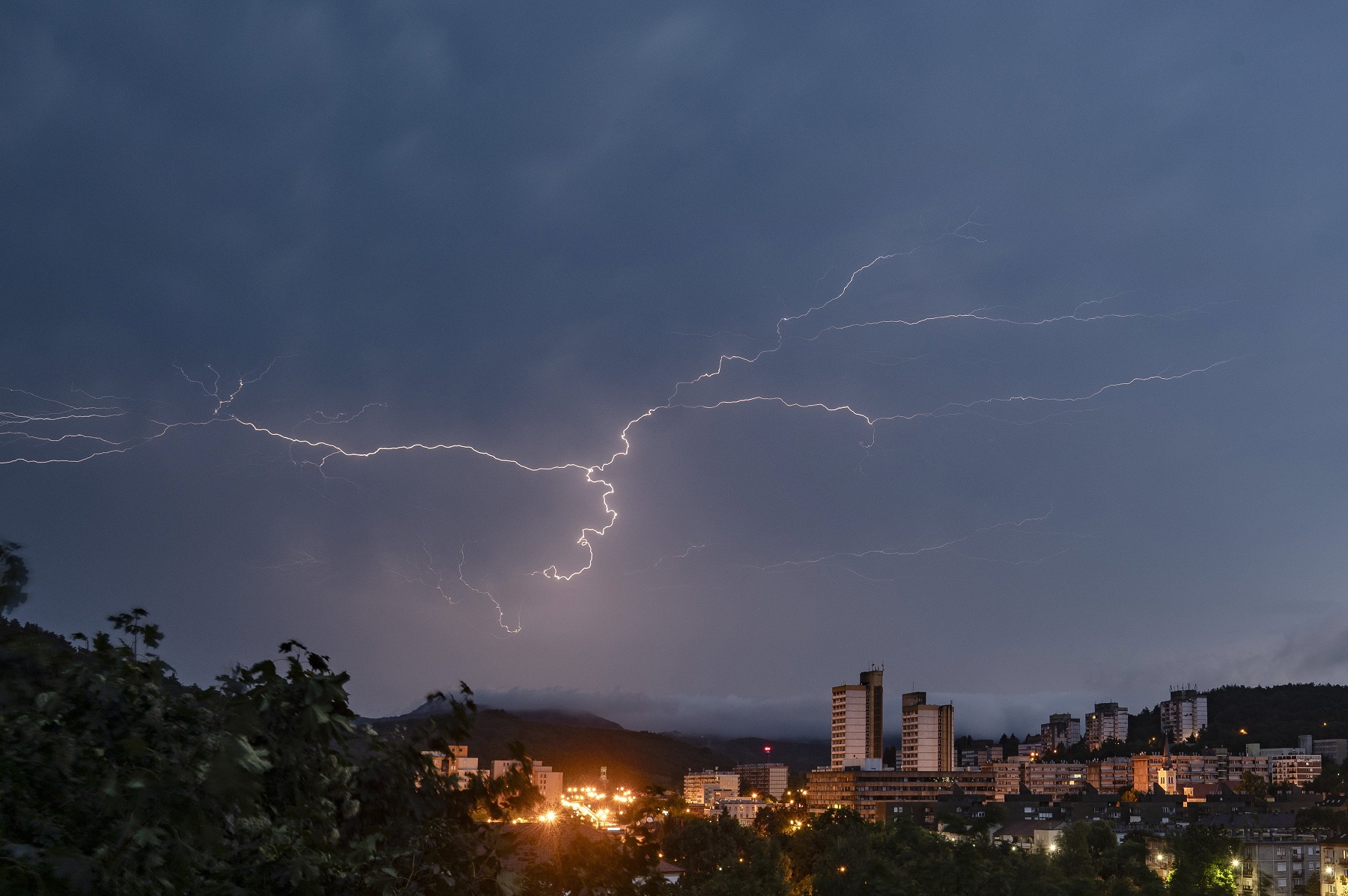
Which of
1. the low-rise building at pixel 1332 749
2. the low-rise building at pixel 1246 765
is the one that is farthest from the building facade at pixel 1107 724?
the low-rise building at pixel 1246 765

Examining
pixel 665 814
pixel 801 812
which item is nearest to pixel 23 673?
pixel 665 814

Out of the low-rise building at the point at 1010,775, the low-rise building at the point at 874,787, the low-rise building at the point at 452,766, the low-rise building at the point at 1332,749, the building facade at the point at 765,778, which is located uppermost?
the low-rise building at the point at 452,766

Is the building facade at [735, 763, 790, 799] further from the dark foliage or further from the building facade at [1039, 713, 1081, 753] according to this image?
the dark foliage

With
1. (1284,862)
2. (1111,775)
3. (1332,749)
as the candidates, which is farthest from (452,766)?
(1332,749)

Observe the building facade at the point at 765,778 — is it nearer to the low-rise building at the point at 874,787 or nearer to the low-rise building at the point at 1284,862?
the low-rise building at the point at 874,787

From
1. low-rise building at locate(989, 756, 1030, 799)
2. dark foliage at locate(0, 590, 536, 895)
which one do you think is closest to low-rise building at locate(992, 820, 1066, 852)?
dark foliage at locate(0, 590, 536, 895)

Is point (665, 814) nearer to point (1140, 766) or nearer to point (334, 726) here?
point (334, 726)

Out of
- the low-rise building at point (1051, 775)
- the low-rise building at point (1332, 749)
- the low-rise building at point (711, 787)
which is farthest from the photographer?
the low-rise building at point (711, 787)
